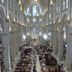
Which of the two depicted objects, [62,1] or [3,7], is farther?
[62,1]

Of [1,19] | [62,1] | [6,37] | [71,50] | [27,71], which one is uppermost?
[62,1]

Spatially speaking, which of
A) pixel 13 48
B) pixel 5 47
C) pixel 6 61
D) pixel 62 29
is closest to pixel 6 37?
pixel 5 47

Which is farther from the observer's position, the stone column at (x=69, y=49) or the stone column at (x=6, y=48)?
the stone column at (x=69, y=49)

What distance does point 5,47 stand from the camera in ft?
88.3

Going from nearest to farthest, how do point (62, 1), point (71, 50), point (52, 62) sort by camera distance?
point (71, 50)
point (52, 62)
point (62, 1)

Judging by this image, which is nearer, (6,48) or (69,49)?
(6,48)

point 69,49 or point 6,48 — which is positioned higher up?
point 6,48

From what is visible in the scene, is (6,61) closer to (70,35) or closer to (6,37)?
(6,37)

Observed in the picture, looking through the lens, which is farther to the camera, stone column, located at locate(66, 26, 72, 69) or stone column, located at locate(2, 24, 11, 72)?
stone column, located at locate(66, 26, 72, 69)

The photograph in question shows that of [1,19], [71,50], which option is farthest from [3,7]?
[71,50]

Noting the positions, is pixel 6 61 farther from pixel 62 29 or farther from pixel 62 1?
pixel 62 1

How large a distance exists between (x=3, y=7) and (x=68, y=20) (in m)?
9.90

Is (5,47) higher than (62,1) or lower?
lower

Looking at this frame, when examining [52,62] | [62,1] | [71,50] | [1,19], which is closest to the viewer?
[1,19]
